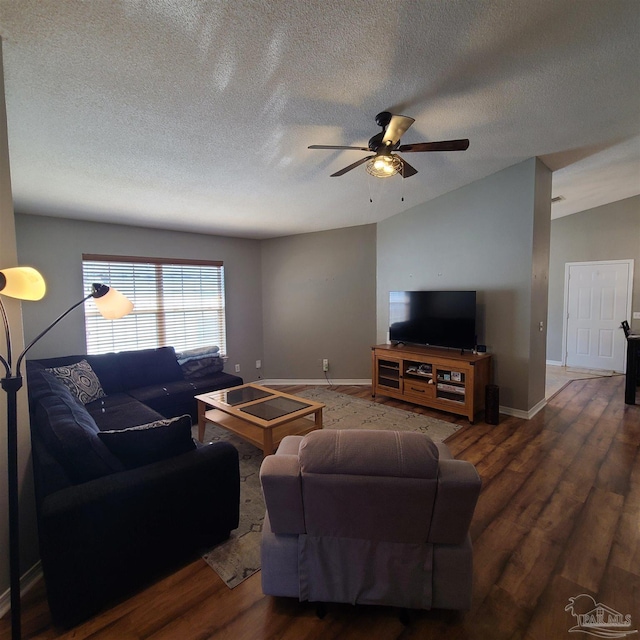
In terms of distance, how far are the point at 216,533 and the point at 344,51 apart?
2.78 meters

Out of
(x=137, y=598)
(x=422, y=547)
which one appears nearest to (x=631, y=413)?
(x=422, y=547)

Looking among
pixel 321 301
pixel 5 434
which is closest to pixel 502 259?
pixel 321 301

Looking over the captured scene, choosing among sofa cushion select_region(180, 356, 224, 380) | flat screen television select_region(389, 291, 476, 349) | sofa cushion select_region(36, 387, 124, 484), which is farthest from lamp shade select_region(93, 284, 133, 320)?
flat screen television select_region(389, 291, 476, 349)

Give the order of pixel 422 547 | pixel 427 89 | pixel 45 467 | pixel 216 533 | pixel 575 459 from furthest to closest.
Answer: pixel 575 459 < pixel 427 89 < pixel 216 533 < pixel 45 467 < pixel 422 547

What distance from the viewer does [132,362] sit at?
12.9 ft

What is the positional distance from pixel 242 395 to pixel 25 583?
202 cm

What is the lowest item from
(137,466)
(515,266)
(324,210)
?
(137,466)

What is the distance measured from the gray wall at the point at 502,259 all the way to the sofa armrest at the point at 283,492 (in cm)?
339

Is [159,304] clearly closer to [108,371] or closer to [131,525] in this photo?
[108,371]

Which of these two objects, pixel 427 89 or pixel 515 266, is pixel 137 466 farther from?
pixel 515 266

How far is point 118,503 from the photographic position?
1.52m

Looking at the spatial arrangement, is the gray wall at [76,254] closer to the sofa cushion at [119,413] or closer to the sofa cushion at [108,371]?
the sofa cushion at [108,371]

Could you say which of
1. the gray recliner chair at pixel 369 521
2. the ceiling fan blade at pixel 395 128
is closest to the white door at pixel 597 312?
the ceiling fan blade at pixel 395 128

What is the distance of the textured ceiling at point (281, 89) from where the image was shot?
1.46 meters
